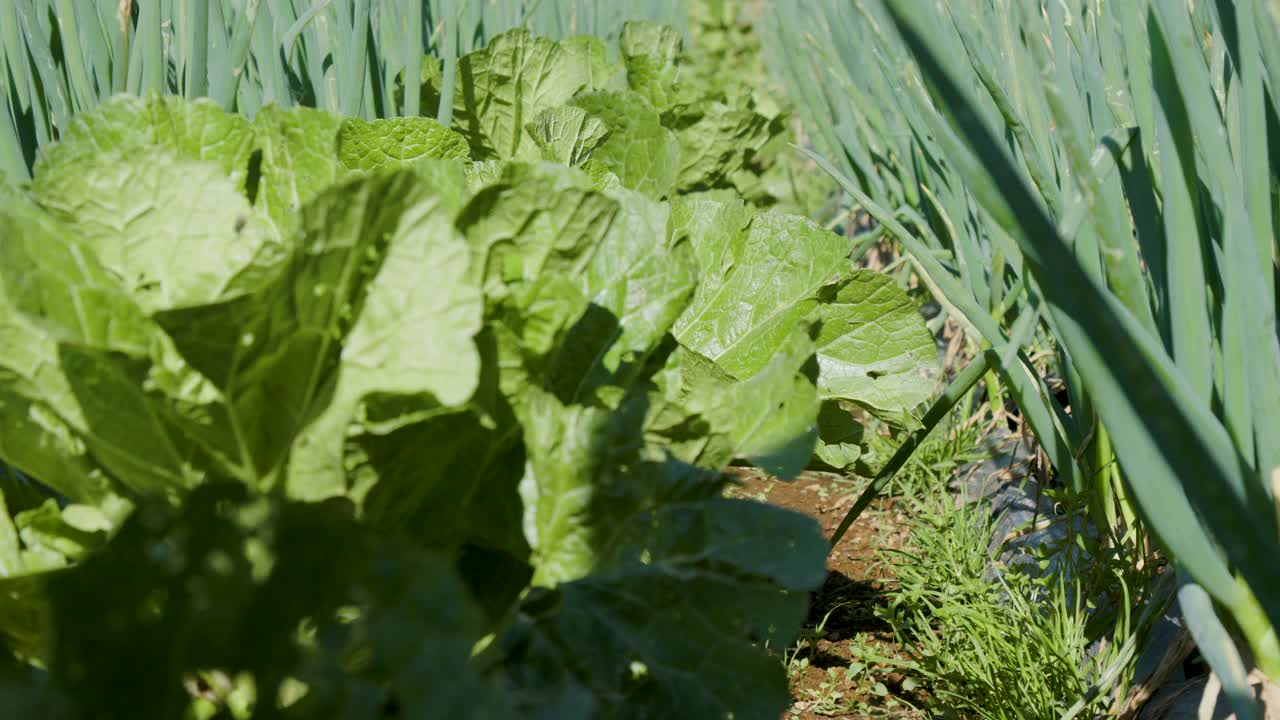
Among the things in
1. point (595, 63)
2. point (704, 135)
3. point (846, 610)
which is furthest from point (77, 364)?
point (704, 135)

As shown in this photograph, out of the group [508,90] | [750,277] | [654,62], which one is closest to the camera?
[750,277]

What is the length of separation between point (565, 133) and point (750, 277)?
1.35 ft

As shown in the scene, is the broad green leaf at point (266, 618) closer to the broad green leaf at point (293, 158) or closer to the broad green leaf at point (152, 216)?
the broad green leaf at point (152, 216)

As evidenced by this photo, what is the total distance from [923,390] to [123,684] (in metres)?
0.87

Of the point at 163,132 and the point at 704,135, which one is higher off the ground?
the point at 163,132

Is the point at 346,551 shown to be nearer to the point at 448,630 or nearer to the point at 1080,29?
the point at 448,630

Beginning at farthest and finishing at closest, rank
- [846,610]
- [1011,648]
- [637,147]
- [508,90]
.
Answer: [846,610] → [508,90] → [637,147] → [1011,648]

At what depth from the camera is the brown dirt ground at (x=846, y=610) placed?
151 centimetres

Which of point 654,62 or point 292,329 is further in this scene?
point 654,62

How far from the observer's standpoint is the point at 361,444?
645 millimetres

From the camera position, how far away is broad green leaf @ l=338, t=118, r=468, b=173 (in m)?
0.99

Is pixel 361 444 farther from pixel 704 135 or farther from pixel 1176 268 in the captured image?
pixel 704 135

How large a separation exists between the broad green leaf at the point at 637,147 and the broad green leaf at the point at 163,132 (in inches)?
27.4

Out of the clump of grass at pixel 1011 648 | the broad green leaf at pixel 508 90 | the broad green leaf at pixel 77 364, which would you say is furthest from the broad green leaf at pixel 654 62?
the broad green leaf at pixel 77 364
